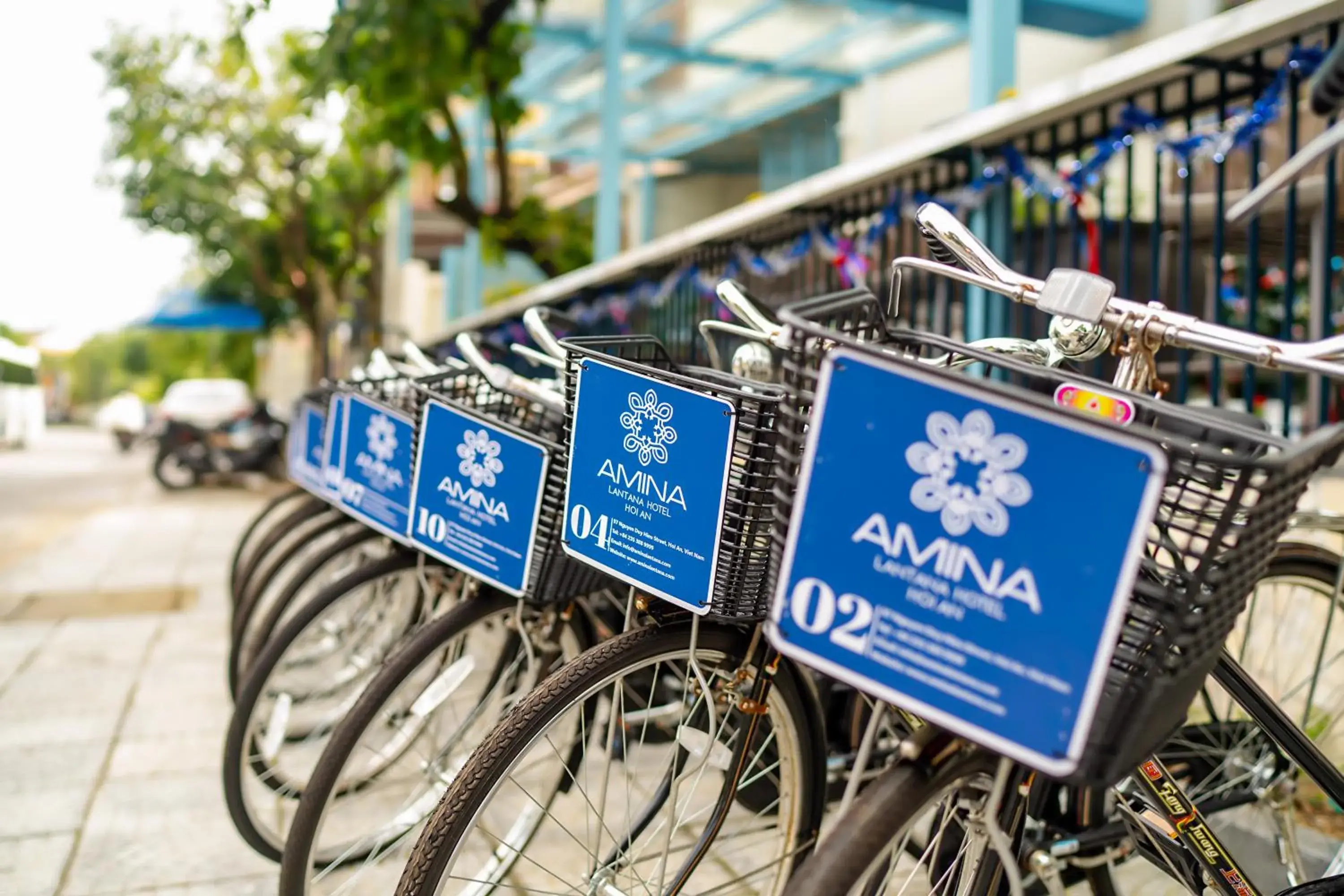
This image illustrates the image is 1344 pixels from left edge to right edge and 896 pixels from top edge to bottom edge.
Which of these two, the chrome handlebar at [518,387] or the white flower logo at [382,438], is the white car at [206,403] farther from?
the chrome handlebar at [518,387]

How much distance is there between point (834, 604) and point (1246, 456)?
0.39 m

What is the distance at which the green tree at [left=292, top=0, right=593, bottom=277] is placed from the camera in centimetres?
532

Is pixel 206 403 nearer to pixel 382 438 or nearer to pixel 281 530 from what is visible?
pixel 281 530

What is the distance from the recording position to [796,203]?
12.2 feet

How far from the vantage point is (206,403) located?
1346cm

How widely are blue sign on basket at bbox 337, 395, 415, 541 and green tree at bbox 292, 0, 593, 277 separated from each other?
3.27 m

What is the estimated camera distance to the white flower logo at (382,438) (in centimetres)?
234

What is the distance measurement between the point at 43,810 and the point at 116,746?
489mm

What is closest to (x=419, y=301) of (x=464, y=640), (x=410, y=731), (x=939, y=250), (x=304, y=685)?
(x=304, y=685)

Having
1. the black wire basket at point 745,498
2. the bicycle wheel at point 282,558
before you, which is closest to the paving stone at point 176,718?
the bicycle wheel at point 282,558

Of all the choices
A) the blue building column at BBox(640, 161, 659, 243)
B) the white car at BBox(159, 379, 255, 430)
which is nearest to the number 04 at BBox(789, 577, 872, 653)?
the blue building column at BBox(640, 161, 659, 243)

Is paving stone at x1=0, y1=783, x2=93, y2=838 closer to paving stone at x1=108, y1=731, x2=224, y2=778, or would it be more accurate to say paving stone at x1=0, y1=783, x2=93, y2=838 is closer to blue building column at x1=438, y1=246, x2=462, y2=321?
paving stone at x1=108, y1=731, x2=224, y2=778

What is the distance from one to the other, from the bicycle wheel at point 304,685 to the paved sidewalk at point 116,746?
14 centimetres

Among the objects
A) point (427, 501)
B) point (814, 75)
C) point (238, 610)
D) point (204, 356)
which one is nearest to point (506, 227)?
point (814, 75)
